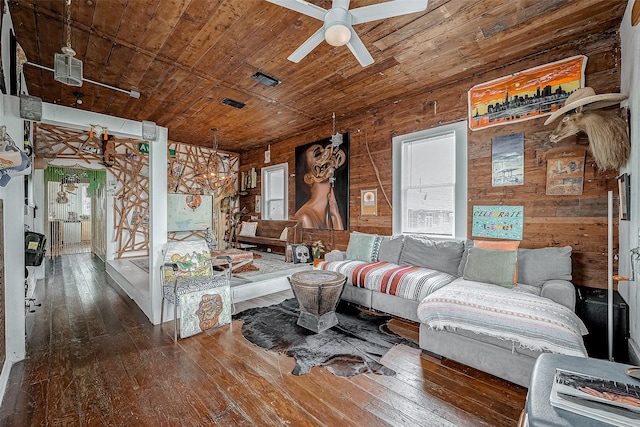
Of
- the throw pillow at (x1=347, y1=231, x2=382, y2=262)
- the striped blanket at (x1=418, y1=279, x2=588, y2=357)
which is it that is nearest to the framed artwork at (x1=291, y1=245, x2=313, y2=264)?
the throw pillow at (x1=347, y1=231, x2=382, y2=262)

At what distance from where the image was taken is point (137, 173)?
22.5 ft

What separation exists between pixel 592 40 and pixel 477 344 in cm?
324

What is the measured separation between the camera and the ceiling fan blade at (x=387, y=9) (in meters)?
1.89

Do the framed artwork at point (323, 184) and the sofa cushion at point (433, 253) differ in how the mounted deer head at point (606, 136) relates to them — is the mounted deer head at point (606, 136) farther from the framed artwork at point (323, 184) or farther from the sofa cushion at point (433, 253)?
the framed artwork at point (323, 184)

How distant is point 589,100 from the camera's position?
Result: 96.6 inches

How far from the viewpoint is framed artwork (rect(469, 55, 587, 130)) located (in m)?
2.98

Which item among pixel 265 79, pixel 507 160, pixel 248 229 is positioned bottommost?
pixel 248 229

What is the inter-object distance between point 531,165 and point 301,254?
3.95 meters

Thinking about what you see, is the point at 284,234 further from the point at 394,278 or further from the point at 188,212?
the point at 394,278

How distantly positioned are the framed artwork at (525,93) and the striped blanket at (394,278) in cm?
202

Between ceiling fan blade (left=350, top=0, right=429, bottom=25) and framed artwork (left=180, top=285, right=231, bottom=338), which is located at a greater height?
ceiling fan blade (left=350, top=0, right=429, bottom=25)

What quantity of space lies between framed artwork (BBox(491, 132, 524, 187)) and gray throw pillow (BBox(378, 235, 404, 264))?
1.44 meters

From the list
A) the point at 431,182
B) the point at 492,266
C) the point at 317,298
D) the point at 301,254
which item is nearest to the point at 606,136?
the point at 492,266

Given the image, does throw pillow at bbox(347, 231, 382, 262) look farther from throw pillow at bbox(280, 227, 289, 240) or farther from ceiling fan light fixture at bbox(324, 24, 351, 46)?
ceiling fan light fixture at bbox(324, 24, 351, 46)
